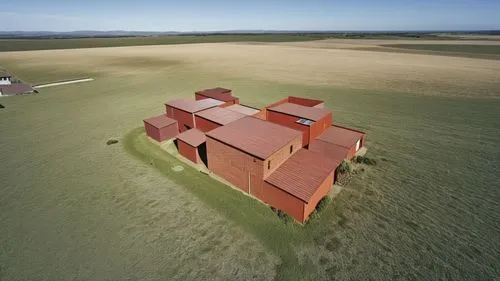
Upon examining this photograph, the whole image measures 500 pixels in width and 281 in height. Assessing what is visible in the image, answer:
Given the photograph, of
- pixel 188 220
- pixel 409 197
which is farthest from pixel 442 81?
pixel 188 220

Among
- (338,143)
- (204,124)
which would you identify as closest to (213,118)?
(204,124)

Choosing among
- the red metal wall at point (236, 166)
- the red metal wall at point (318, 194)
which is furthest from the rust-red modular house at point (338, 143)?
the red metal wall at point (236, 166)

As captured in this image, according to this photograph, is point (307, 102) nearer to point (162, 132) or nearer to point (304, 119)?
point (304, 119)

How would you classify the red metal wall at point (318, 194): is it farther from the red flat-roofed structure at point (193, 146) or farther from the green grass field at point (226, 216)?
the red flat-roofed structure at point (193, 146)

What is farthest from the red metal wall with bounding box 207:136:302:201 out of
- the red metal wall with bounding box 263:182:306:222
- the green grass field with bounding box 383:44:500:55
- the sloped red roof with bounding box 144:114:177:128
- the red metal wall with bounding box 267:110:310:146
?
the green grass field with bounding box 383:44:500:55

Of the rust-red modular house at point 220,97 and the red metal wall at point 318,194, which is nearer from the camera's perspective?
the red metal wall at point 318,194

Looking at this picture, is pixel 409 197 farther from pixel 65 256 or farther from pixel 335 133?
pixel 65 256

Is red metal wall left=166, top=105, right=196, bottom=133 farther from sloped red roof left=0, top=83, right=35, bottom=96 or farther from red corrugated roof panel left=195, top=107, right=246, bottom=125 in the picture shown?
sloped red roof left=0, top=83, right=35, bottom=96
